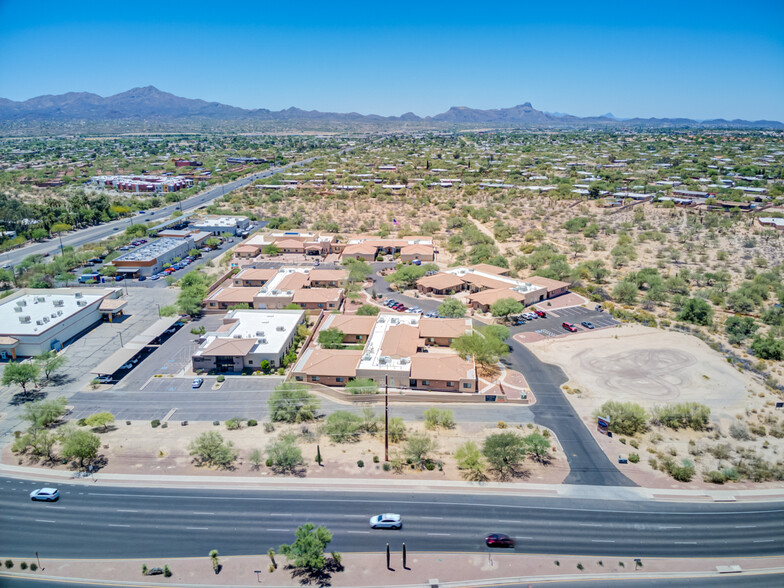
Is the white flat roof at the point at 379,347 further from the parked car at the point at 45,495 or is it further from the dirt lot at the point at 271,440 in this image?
the parked car at the point at 45,495

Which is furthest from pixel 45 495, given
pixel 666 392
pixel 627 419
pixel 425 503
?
pixel 666 392

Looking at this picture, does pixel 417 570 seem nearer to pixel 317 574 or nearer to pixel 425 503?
pixel 425 503

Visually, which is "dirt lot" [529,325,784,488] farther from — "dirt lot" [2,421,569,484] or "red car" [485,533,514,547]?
"red car" [485,533,514,547]

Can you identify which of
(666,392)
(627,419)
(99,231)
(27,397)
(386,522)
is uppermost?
(99,231)

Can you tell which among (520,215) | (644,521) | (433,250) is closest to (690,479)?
(644,521)

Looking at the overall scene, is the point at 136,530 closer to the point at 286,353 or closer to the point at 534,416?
the point at 286,353

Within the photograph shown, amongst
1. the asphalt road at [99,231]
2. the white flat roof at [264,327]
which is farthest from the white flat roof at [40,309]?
the asphalt road at [99,231]

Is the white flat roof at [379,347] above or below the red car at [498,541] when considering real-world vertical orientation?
above
